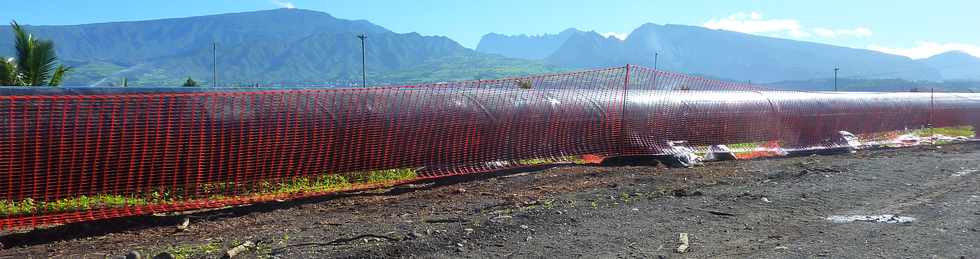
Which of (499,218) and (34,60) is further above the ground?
(34,60)

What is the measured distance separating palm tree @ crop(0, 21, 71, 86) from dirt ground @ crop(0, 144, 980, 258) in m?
15.7

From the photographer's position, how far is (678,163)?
11117 mm

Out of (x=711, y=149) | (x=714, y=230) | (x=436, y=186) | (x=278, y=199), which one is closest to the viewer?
(x=714, y=230)

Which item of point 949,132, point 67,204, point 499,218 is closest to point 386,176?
point 499,218

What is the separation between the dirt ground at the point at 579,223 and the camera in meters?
5.40

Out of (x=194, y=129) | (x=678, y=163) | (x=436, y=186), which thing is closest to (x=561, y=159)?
(x=678, y=163)

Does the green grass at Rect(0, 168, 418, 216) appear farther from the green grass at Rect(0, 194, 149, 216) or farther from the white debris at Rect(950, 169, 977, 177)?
the white debris at Rect(950, 169, 977, 177)

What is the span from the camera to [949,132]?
21.2 meters

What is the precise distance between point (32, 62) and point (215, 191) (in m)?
15.6

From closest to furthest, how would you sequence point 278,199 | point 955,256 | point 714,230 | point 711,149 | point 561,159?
point 955,256 < point 714,230 < point 278,199 < point 561,159 < point 711,149

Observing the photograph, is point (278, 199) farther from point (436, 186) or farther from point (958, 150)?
point (958, 150)

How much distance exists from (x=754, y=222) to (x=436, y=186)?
12.9 feet

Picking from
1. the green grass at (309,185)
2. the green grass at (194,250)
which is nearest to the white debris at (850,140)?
the green grass at (309,185)

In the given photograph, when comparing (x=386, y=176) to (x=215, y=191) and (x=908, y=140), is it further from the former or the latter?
(x=908, y=140)
